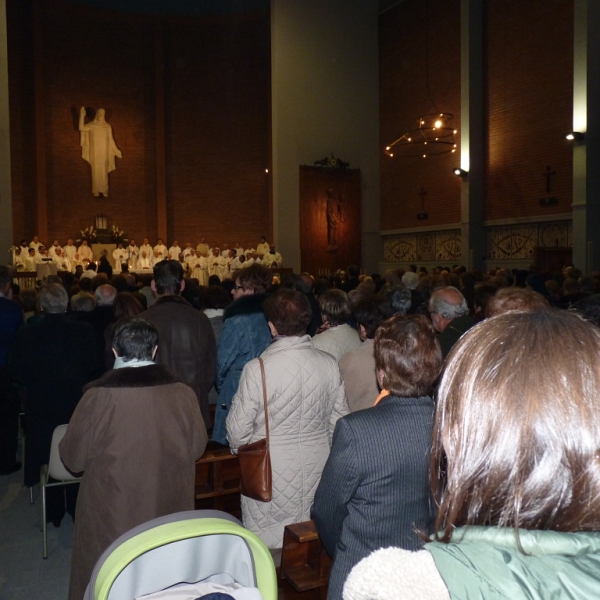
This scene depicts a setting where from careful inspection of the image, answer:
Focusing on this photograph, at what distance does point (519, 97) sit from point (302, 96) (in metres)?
6.53

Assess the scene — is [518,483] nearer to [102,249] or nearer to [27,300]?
[27,300]

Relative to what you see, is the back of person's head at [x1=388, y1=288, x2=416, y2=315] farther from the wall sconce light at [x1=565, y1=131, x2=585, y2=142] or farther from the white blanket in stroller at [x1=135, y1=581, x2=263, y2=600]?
the wall sconce light at [x1=565, y1=131, x2=585, y2=142]

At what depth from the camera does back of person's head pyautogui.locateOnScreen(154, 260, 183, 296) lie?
450 cm

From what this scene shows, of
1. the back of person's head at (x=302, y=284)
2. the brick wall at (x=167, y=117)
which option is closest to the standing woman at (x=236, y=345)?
the back of person's head at (x=302, y=284)

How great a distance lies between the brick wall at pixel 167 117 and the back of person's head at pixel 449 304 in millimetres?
17746

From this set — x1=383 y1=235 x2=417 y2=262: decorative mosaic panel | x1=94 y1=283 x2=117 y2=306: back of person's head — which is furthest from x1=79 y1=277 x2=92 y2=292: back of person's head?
x1=383 y1=235 x2=417 y2=262: decorative mosaic panel

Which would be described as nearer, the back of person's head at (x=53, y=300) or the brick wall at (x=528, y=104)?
the back of person's head at (x=53, y=300)

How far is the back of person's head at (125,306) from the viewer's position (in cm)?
529

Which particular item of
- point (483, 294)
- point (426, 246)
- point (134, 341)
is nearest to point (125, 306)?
point (134, 341)

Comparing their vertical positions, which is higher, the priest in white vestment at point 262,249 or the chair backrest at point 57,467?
the priest in white vestment at point 262,249

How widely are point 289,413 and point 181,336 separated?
138 cm

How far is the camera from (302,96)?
19.9 meters

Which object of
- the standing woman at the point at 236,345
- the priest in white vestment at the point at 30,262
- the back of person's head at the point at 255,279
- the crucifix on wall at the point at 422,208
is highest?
the crucifix on wall at the point at 422,208

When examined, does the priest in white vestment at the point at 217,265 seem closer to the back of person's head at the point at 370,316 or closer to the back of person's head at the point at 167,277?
the back of person's head at the point at 167,277
